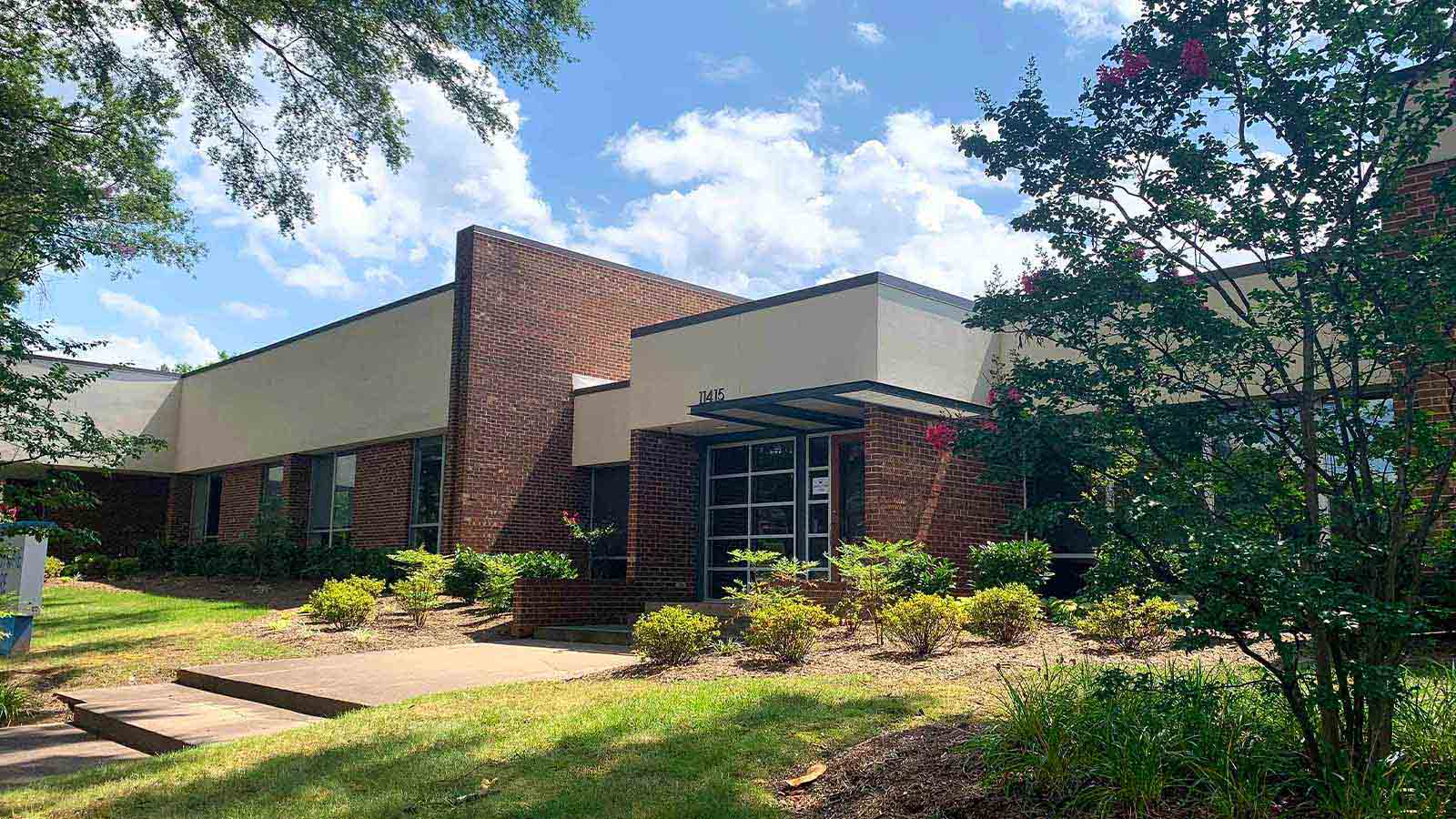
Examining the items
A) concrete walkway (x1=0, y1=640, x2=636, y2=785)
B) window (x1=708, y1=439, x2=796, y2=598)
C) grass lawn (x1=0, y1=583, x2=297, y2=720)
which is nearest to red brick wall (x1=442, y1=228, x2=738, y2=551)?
window (x1=708, y1=439, x2=796, y2=598)

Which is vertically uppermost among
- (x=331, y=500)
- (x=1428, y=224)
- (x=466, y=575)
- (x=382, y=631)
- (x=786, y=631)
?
(x=1428, y=224)

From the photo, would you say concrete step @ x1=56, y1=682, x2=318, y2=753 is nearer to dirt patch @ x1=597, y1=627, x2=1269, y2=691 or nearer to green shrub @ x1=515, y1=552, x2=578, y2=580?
dirt patch @ x1=597, y1=627, x2=1269, y2=691

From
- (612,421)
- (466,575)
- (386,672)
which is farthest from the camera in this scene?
(612,421)

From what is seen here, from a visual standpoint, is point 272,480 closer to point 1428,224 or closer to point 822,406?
point 822,406

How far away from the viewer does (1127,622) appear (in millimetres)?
9469

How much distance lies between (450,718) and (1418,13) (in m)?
7.23

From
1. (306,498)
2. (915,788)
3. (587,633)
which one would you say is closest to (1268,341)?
(915,788)

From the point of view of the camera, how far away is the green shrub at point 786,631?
388 inches

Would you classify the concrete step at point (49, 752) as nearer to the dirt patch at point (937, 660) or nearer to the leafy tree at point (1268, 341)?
the dirt patch at point (937, 660)

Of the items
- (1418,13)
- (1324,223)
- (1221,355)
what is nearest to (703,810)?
(1221,355)

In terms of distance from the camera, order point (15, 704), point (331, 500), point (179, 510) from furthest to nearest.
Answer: point (179, 510)
point (331, 500)
point (15, 704)

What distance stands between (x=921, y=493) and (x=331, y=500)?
47.7ft

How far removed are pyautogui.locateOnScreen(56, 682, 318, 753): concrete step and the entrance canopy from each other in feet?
23.3

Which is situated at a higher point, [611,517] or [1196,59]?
[1196,59]
